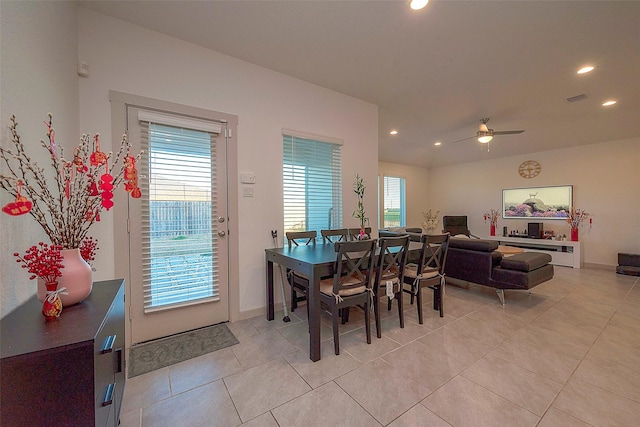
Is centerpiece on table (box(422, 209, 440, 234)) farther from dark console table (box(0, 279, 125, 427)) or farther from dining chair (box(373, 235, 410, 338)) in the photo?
dark console table (box(0, 279, 125, 427))

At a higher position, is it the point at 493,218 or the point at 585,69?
the point at 585,69

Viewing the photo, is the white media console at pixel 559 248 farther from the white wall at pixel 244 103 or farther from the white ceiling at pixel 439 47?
the white wall at pixel 244 103

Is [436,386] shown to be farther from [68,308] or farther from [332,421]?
[68,308]

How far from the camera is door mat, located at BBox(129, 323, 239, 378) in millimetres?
1963

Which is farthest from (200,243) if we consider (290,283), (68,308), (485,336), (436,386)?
(485,336)

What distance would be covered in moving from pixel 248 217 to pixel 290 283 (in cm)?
91

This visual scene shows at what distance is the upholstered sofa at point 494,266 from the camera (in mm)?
3020

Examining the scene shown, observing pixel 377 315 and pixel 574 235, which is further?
pixel 574 235

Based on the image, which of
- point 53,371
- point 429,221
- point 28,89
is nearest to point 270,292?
point 53,371

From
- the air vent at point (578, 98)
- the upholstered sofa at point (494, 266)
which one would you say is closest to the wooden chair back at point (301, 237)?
the upholstered sofa at point (494, 266)

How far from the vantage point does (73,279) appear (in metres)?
1.07

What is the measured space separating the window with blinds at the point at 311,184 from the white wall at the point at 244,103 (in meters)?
0.12

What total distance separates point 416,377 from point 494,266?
87.9 inches

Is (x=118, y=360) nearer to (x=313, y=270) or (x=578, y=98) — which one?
(x=313, y=270)
